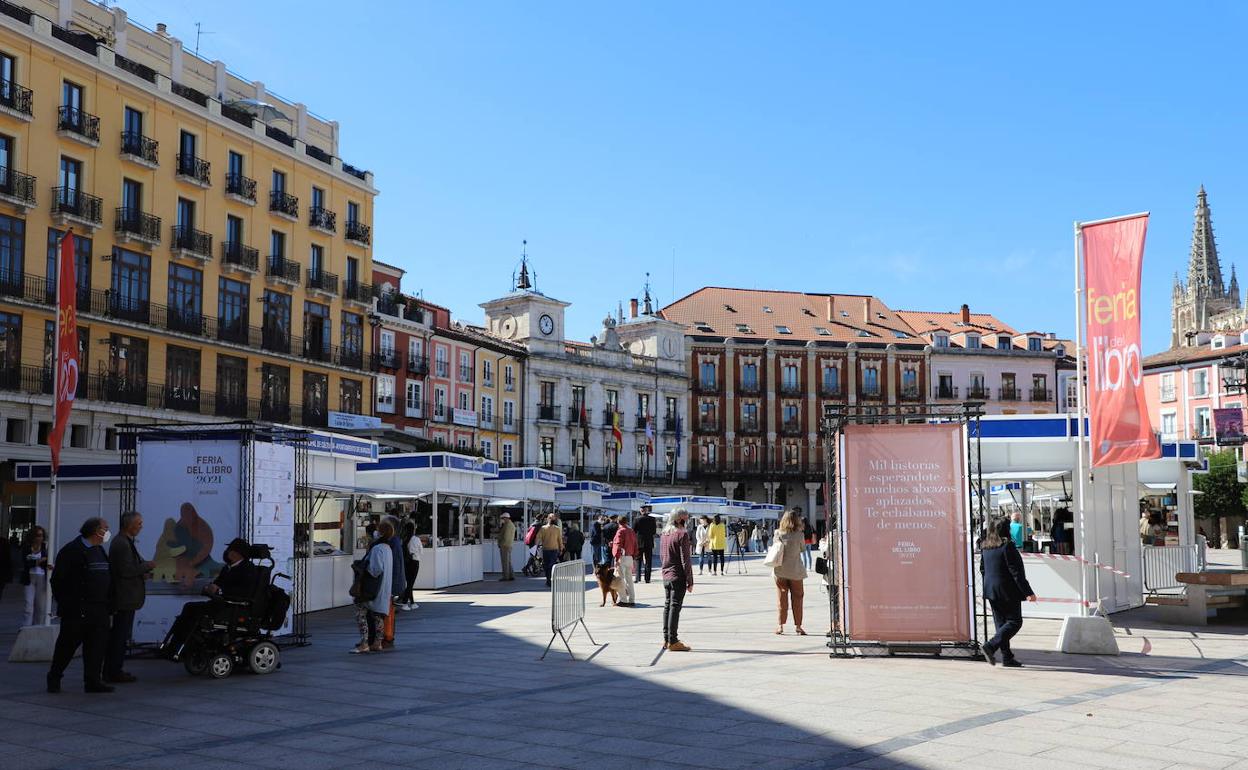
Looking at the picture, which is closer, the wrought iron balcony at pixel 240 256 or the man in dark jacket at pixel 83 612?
the man in dark jacket at pixel 83 612

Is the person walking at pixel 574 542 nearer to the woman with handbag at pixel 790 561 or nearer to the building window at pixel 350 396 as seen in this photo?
the woman with handbag at pixel 790 561

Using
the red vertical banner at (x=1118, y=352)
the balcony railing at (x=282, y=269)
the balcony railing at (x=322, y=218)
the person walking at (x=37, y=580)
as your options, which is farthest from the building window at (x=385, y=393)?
the red vertical banner at (x=1118, y=352)

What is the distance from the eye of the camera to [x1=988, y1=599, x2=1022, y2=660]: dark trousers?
525 inches

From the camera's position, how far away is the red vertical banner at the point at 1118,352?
585 inches

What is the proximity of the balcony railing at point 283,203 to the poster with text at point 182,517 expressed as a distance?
1445 inches

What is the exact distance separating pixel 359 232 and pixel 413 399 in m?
10.7

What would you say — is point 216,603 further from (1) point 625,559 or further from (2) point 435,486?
(2) point 435,486

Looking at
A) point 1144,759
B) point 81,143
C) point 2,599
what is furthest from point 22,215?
point 1144,759

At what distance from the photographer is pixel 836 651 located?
47.3ft

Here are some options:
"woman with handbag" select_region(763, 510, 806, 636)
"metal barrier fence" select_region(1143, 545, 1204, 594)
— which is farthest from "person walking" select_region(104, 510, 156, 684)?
"metal barrier fence" select_region(1143, 545, 1204, 594)

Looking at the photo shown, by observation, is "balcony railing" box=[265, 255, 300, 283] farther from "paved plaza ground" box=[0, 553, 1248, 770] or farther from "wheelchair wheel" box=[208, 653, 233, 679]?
"wheelchair wheel" box=[208, 653, 233, 679]

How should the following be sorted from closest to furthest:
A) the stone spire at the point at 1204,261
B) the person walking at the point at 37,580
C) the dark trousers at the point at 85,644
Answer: the dark trousers at the point at 85,644 → the person walking at the point at 37,580 → the stone spire at the point at 1204,261

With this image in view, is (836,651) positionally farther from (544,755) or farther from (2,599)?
(2,599)

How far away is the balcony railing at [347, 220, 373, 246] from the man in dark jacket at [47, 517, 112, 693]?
44.4 metres
